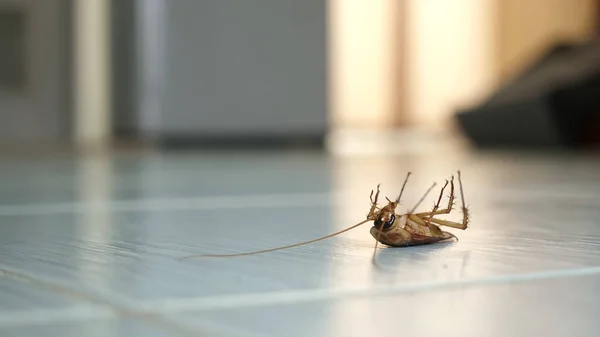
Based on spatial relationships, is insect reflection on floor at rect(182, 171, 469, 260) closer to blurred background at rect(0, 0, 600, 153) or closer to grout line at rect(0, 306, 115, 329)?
grout line at rect(0, 306, 115, 329)

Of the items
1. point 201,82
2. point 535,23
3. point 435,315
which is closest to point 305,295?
point 435,315

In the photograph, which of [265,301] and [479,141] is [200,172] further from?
[479,141]

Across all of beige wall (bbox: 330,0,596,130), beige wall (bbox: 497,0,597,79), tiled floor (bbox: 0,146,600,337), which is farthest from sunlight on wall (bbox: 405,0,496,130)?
tiled floor (bbox: 0,146,600,337)

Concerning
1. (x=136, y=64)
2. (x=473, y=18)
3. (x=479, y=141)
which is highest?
(x=473, y=18)

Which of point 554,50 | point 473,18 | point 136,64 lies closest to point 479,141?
point 554,50

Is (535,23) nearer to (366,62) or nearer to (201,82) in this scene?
(366,62)

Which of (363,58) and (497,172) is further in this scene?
(363,58)
